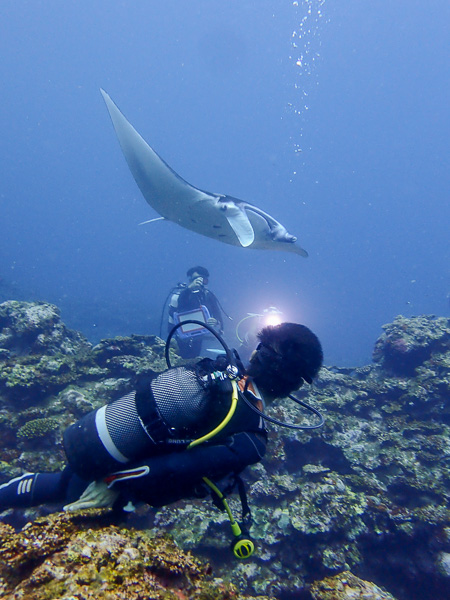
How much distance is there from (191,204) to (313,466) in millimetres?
6521

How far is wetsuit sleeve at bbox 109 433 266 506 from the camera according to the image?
2.14 m

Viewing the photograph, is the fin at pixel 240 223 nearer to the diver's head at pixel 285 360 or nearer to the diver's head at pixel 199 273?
the diver's head at pixel 199 273

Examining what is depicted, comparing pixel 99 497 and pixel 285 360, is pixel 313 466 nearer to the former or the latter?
pixel 285 360

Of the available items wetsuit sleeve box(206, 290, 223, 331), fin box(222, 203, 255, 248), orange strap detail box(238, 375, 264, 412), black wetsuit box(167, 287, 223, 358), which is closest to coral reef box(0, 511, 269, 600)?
orange strap detail box(238, 375, 264, 412)

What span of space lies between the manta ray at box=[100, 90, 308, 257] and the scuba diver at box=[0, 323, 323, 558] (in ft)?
17.1

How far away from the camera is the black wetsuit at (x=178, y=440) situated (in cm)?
216

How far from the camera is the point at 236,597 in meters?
2.40

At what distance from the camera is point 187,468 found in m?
2.14

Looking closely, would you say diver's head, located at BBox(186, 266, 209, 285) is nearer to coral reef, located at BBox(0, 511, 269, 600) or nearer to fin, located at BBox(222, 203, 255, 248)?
fin, located at BBox(222, 203, 255, 248)

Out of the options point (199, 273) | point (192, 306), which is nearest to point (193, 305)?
point (192, 306)

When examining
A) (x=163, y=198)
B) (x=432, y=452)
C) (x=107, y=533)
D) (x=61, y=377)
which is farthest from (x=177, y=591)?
(x=163, y=198)

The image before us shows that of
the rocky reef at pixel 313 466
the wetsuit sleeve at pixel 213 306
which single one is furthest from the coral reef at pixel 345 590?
the wetsuit sleeve at pixel 213 306

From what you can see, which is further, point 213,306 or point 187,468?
point 213,306

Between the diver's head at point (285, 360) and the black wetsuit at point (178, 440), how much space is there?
0.28 metres
